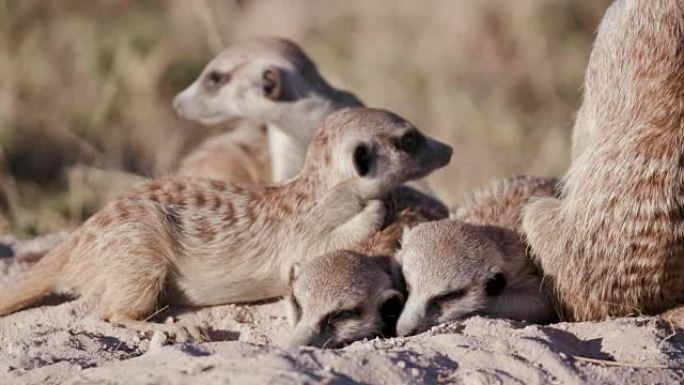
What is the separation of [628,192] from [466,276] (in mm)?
613

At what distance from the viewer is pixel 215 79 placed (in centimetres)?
693

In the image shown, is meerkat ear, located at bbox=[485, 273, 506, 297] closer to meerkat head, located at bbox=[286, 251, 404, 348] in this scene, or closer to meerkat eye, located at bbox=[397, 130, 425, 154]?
meerkat head, located at bbox=[286, 251, 404, 348]

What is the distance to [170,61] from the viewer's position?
9.62 metres

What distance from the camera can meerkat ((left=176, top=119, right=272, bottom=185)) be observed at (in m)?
6.86

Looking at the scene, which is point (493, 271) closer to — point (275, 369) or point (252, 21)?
point (275, 369)

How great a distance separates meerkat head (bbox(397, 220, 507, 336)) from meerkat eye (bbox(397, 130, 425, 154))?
0.81 m

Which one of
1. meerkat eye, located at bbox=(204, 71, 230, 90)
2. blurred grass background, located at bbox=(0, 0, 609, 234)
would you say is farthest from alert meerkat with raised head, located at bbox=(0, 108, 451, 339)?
blurred grass background, located at bbox=(0, 0, 609, 234)

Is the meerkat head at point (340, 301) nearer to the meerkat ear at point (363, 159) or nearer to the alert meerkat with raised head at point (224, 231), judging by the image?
the alert meerkat with raised head at point (224, 231)

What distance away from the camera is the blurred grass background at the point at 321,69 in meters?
8.61

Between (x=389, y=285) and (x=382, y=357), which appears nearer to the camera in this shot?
(x=382, y=357)

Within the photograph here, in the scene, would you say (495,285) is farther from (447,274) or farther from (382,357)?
(382,357)

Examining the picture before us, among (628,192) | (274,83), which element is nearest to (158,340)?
(628,192)

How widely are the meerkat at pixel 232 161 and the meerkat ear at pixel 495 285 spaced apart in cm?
244

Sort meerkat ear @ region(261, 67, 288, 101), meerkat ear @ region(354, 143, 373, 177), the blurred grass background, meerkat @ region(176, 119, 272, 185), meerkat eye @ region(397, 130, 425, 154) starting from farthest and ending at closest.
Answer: the blurred grass background → meerkat @ region(176, 119, 272, 185) → meerkat ear @ region(261, 67, 288, 101) → meerkat eye @ region(397, 130, 425, 154) → meerkat ear @ region(354, 143, 373, 177)
